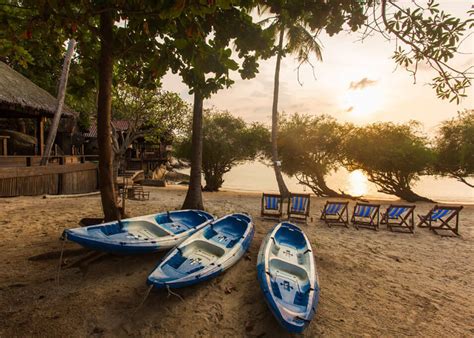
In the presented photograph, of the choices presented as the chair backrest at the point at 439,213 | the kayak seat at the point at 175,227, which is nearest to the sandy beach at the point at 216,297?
the kayak seat at the point at 175,227

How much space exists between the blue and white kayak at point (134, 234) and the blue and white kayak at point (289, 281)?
2005 millimetres

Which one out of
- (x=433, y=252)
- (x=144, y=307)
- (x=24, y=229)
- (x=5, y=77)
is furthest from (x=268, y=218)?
(x=5, y=77)

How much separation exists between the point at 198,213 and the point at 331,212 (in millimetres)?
5839

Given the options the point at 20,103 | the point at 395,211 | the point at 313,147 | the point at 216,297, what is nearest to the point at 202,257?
the point at 216,297

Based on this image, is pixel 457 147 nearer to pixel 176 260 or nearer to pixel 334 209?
pixel 334 209

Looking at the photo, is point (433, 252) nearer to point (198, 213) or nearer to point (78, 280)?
point (198, 213)

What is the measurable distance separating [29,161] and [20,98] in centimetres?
289

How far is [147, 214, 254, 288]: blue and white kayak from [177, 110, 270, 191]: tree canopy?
16074 millimetres

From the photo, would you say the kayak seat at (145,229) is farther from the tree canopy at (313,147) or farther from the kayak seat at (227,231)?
the tree canopy at (313,147)

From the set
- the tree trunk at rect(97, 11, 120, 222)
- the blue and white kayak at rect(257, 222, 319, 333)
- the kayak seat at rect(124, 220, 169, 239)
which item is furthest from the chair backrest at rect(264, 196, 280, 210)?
the tree trunk at rect(97, 11, 120, 222)

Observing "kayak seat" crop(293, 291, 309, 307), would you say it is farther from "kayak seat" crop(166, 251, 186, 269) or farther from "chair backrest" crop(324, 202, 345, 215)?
"chair backrest" crop(324, 202, 345, 215)

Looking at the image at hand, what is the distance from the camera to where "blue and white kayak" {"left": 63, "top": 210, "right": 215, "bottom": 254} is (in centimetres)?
435

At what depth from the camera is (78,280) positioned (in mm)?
4414

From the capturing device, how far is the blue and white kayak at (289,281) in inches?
126
